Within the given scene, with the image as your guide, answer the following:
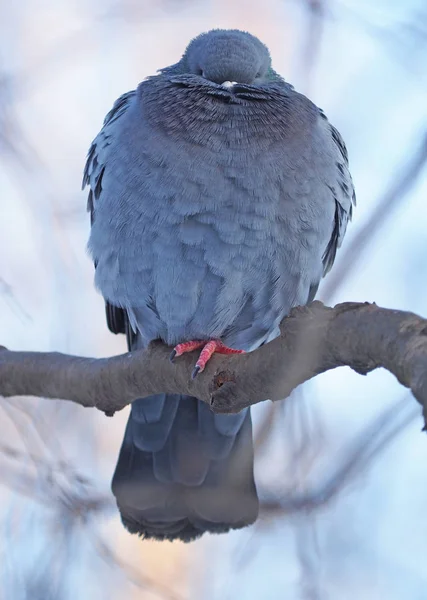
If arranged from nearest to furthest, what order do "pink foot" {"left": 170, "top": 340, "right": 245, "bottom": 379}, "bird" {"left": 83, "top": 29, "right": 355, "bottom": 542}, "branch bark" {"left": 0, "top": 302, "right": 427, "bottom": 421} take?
"branch bark" {"left": 0, "top": 302, "right": 427, "bottom": 421} → "pink foot" {"left": 170, "top": 340, "right": 245, "bottom": 379} → "bird" {"left": 83, "top": 29, "right": 355, "bottom": 542}

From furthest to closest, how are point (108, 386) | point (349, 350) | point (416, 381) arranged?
point (108, 386) → point (349, 350) → point (416, 381)

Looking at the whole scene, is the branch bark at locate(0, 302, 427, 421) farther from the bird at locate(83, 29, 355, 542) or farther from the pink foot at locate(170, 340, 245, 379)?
the bird at locate(83, 29, 355, 542)

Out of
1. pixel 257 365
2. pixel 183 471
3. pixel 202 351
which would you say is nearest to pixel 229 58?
pixel 202 351

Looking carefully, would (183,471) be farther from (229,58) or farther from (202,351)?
(229,58)

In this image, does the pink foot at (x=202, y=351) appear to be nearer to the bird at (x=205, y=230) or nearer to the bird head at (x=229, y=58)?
the bird at (x=205, y=230)

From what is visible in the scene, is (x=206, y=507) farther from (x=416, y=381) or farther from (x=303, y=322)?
(x=416, y=381)

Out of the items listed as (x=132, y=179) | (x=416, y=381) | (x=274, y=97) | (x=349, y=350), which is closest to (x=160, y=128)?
(x=132, y=179)

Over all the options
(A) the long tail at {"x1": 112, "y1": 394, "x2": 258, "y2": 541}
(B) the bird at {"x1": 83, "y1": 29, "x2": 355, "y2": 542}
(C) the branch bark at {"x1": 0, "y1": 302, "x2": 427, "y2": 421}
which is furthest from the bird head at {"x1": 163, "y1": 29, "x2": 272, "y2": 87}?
(A) the long tail at {"x1": 112, "y1": 394, "x2": 258, "y2": 541}
